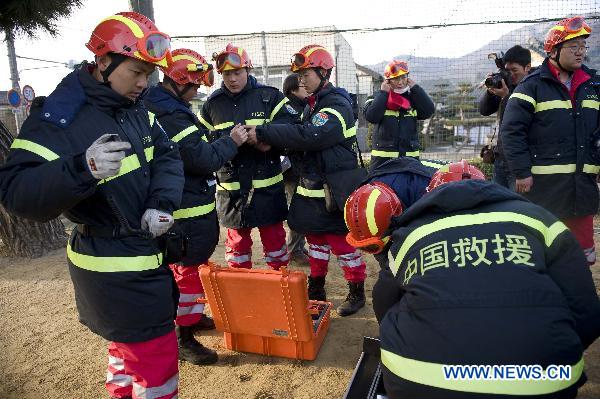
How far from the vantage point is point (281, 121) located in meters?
3.76

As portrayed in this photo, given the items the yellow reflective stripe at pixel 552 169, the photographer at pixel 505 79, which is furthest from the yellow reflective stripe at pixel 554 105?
the photographer at pixel 505 79

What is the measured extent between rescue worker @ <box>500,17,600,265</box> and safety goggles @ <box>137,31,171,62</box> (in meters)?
2.93

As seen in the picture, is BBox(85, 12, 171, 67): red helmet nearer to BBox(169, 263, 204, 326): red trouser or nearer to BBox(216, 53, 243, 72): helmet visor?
BBox(216, 53, 243, 72): helmet visor

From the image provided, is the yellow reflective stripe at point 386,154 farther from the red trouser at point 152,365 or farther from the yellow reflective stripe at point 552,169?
the red trouser at point 152,365

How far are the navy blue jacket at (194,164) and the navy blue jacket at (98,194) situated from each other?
0.66m

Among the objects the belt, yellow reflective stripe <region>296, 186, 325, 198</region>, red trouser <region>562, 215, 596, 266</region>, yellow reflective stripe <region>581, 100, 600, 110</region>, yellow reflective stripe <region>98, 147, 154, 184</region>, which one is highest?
yellow reflective stripe <region>581, 100, 600, 110</region>

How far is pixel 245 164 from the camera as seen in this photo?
12.3 feet

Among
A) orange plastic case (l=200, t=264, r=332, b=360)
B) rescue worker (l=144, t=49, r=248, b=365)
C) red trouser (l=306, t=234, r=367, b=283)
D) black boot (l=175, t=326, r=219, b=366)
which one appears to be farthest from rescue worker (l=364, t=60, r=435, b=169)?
black boot (l=175, t=326, r=219, b=366)

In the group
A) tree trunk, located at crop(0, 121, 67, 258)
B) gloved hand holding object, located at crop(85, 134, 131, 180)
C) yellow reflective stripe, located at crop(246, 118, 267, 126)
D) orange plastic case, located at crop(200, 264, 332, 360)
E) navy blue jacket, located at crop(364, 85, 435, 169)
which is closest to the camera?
gloved hand holding object, located at crop(85, 134, 131, 180)

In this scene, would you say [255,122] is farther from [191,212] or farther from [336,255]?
[336,255]

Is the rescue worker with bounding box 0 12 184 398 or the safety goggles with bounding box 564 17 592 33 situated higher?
the safety goggles with bounding box 564 17 592 33

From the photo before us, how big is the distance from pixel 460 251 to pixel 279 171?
2.62 m

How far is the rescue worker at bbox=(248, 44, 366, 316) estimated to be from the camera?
11.6ft

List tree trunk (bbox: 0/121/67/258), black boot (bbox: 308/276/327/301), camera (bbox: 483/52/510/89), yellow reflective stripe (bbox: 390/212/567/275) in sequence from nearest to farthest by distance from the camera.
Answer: yellow reflective stripe (bbox: 390/212/567/275), black boot (bbox: 308/276/327/301), camera (bbox: 483/52/510/89), tree trunk (bbox: 0/121/67/258)
